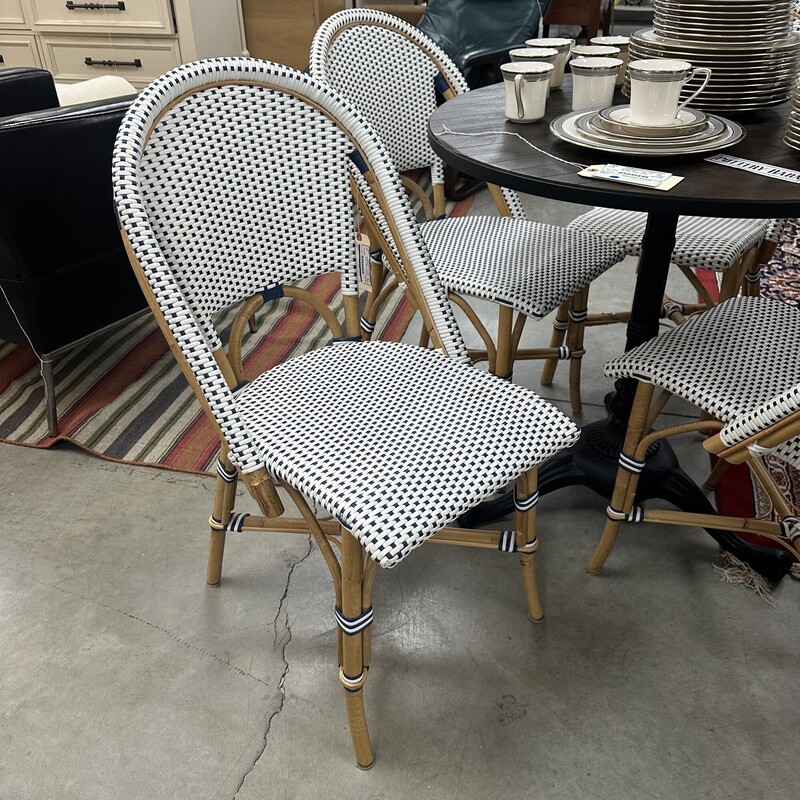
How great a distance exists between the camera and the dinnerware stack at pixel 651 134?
117 centimetres

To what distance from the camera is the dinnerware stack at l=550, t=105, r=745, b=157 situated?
1168mm

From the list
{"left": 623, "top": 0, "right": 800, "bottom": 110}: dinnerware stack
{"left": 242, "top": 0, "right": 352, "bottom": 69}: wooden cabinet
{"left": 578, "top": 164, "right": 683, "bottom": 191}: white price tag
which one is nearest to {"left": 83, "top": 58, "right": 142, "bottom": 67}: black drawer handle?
{"left": 242, "top": 0, "right": 352, "bottom": 69}: wooden cabinet

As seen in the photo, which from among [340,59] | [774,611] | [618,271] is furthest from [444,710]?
[618,271]

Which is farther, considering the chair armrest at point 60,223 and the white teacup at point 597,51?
the chair armrest at point 60,223

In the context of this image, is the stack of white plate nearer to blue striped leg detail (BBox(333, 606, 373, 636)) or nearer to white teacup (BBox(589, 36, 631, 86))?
white teacup (BBox(589, 36, 631, 86))

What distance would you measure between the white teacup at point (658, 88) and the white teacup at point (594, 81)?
0.62ft

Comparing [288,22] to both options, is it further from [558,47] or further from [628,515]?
[628,515]

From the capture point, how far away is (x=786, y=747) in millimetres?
1171

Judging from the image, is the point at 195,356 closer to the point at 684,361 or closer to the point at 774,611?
the point at 684,361

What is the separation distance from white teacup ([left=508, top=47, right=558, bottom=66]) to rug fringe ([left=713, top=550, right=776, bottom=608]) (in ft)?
3.45

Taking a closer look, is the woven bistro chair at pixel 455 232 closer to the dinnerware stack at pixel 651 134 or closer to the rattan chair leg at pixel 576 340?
the rattan chair leg at pixel 576 340

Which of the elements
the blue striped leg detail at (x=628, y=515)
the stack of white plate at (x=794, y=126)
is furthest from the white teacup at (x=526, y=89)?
the blue striped leg detail at (x=628, y=515)

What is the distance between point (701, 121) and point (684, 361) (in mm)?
401

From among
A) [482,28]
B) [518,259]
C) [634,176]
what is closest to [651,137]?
[634,176]
